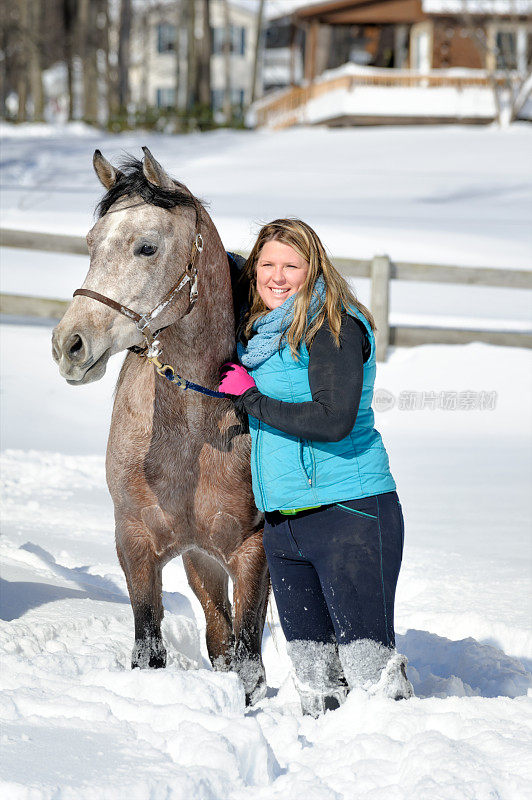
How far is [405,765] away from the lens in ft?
7.61

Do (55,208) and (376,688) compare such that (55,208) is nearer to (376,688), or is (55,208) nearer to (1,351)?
(1,351)

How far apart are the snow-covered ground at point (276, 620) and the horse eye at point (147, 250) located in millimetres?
658

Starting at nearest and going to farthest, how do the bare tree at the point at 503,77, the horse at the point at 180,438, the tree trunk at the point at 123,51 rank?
the horse at the point at 180,438 → the bare tree at the point at 503,77 → the tree trunk at the point at 123,51

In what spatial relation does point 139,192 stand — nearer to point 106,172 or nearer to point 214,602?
point 106,172

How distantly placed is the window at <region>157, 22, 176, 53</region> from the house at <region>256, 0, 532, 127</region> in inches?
873

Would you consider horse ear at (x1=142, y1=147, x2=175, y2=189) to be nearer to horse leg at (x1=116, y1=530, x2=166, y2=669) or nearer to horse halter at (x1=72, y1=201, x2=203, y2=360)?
horse halter at (x1=72, y1=201, x2=203, y2=360)

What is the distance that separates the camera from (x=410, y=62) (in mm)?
29688

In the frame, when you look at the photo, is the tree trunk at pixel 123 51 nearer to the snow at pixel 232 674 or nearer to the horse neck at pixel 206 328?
the snow at pixel 232 674

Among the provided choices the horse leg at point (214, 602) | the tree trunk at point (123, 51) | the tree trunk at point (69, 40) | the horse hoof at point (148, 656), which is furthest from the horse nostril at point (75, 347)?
the tree trunk at point (123, 51)

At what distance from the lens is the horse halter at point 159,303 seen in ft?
8.32

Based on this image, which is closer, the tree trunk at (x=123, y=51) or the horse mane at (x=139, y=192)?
the horse mane at (x=139, y=192)

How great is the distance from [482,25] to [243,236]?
1940 centimetres

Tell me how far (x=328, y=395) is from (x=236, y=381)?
35cm

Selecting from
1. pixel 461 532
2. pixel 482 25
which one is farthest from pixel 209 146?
pixel 461 532
